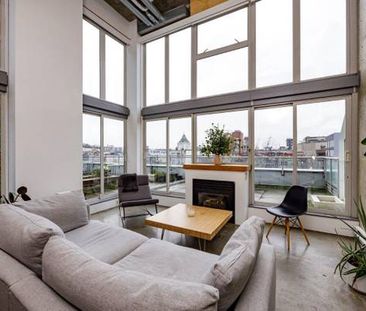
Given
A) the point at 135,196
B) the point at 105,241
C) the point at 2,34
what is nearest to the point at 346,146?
the point at 105,241

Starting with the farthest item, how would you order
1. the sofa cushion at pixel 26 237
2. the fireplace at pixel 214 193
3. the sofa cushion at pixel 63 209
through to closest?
the fireplace at pixel 214 193 → the sofa cushion at pixel 63 209 → the sofa cushion at pixel 26 237

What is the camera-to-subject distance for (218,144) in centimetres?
393

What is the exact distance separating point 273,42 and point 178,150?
3.08 meters

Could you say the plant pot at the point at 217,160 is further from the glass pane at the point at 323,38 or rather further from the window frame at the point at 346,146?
the glass pane at the point at 323,38

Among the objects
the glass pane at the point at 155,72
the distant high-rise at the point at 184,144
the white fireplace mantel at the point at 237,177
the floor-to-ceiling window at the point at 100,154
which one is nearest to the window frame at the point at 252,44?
the glass pane at the point at 155,72

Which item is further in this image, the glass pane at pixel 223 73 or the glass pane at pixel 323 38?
the glass pane at pixel 223 73

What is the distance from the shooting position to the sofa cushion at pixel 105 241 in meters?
1.72

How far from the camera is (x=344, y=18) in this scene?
128 inches

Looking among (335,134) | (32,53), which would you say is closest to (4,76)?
(32,53)

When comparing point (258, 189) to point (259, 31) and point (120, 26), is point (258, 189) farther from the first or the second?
point (120, 26)

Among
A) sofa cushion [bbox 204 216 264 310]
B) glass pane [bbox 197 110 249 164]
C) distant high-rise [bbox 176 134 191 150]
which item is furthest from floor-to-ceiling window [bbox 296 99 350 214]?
sofa cushion [bbox 204 216 264 310]

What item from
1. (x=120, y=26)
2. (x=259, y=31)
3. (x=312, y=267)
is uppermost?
(x=120, y=26)

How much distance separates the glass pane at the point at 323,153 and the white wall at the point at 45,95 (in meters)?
4.34

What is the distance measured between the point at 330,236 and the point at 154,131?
4388 mm
